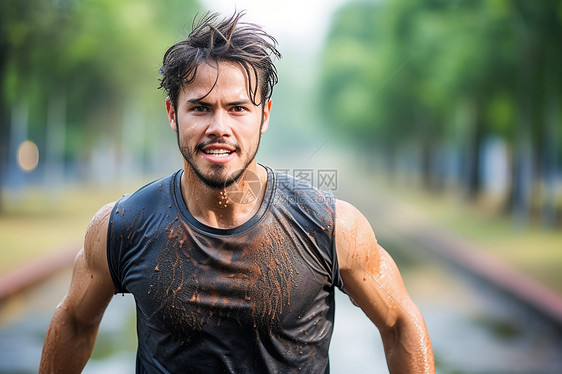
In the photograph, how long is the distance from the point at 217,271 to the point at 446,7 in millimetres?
23360

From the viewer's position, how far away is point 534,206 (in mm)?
21781

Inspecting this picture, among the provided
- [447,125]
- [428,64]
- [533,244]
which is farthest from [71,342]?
[447,125]

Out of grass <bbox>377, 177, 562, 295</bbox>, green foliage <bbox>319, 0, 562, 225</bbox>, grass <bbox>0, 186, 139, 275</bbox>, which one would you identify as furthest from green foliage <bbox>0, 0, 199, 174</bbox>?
grass <bbox>377, 177, 562, 295</bbox>

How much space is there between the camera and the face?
2.24 metres

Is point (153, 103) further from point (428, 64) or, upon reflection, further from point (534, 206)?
point (534, 206)

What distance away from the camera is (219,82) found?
225 centimetres

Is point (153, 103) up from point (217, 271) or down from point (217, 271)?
up

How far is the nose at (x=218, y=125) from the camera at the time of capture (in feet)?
7.25

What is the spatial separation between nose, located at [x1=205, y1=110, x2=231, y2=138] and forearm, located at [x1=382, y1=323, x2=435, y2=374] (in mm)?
981

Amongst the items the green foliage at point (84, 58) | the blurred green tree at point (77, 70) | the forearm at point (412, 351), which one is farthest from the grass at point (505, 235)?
the green foliage at point (84, 58)

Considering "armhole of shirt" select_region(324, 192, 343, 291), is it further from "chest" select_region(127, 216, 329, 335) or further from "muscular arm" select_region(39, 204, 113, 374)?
"muscular arm" select_region(39, 204, 113, 374)

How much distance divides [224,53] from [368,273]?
95cm

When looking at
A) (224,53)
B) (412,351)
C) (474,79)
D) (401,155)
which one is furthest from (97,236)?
(401,155)

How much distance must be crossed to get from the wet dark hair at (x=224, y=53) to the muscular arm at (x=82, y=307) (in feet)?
1.92
